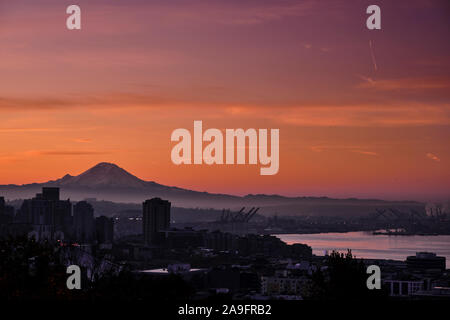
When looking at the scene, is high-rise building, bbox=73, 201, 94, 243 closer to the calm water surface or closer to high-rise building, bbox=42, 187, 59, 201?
high-rise building, bbox=42, 187, 59, 201

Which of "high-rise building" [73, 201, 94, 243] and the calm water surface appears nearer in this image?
the calm water surface

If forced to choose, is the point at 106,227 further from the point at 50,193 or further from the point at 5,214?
the point at 5,214

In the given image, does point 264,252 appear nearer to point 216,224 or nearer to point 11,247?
point 216,224

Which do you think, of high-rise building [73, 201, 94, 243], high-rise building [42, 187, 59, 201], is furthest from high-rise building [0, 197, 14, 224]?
high-rise building [42, 187, 59, 201]

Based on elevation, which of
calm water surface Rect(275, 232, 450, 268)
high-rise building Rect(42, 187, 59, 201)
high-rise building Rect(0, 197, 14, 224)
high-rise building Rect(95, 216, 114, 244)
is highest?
high-rise building Rect(42, 187, 59, 201)

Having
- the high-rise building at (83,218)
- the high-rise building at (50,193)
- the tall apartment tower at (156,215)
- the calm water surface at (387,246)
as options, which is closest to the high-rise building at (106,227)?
the high-rise building at (83,218)

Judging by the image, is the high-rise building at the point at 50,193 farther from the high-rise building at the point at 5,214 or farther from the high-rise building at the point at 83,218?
the high-rise building at the point at 5,214

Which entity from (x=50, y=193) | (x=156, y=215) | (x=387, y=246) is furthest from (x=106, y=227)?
(x=387, y=246)

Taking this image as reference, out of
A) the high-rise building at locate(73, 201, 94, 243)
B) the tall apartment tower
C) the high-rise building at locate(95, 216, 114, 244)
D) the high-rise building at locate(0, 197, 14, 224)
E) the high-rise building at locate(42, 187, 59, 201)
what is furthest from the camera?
the tall apartment tower
